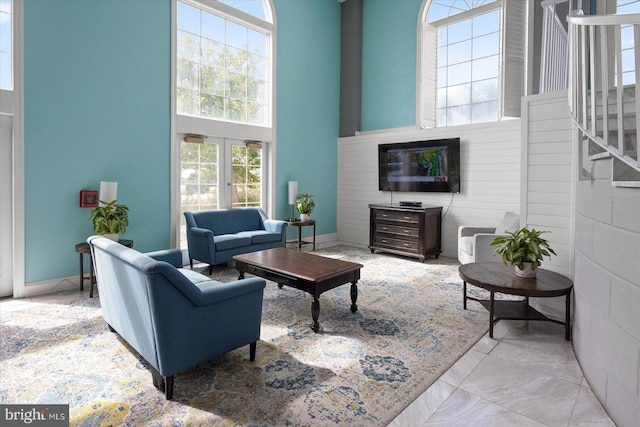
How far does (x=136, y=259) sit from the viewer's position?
2088mm

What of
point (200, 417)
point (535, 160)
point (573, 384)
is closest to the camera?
point (200, 417)

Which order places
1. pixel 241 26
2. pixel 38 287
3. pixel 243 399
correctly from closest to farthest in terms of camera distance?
pixel 243 399 < pixel 38 287 < pixel 241 26

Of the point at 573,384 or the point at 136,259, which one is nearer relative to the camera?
the point at 136,259

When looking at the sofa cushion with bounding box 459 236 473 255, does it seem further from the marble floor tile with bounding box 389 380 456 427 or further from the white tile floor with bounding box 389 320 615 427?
the marble floor tile with bounding box 389 380 456 427

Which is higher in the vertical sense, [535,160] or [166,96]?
[166,96]

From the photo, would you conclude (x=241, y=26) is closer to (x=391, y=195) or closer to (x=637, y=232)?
(x=391, y=195)

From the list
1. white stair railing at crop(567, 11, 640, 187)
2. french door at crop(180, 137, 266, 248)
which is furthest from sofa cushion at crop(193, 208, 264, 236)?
white stair railing at crop(567, 11, 640, 187)

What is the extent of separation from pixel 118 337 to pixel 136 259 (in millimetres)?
1281

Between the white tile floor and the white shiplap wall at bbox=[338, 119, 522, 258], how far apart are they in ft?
10.1

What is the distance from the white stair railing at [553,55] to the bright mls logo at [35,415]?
14.8ft

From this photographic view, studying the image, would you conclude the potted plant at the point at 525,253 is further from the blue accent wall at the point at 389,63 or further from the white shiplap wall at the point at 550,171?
the blue accent wall at the point at 389,63

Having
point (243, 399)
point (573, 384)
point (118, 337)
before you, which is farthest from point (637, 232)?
point (118, 337)

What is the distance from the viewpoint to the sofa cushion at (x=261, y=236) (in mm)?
5410

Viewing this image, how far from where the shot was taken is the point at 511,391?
225 cm
